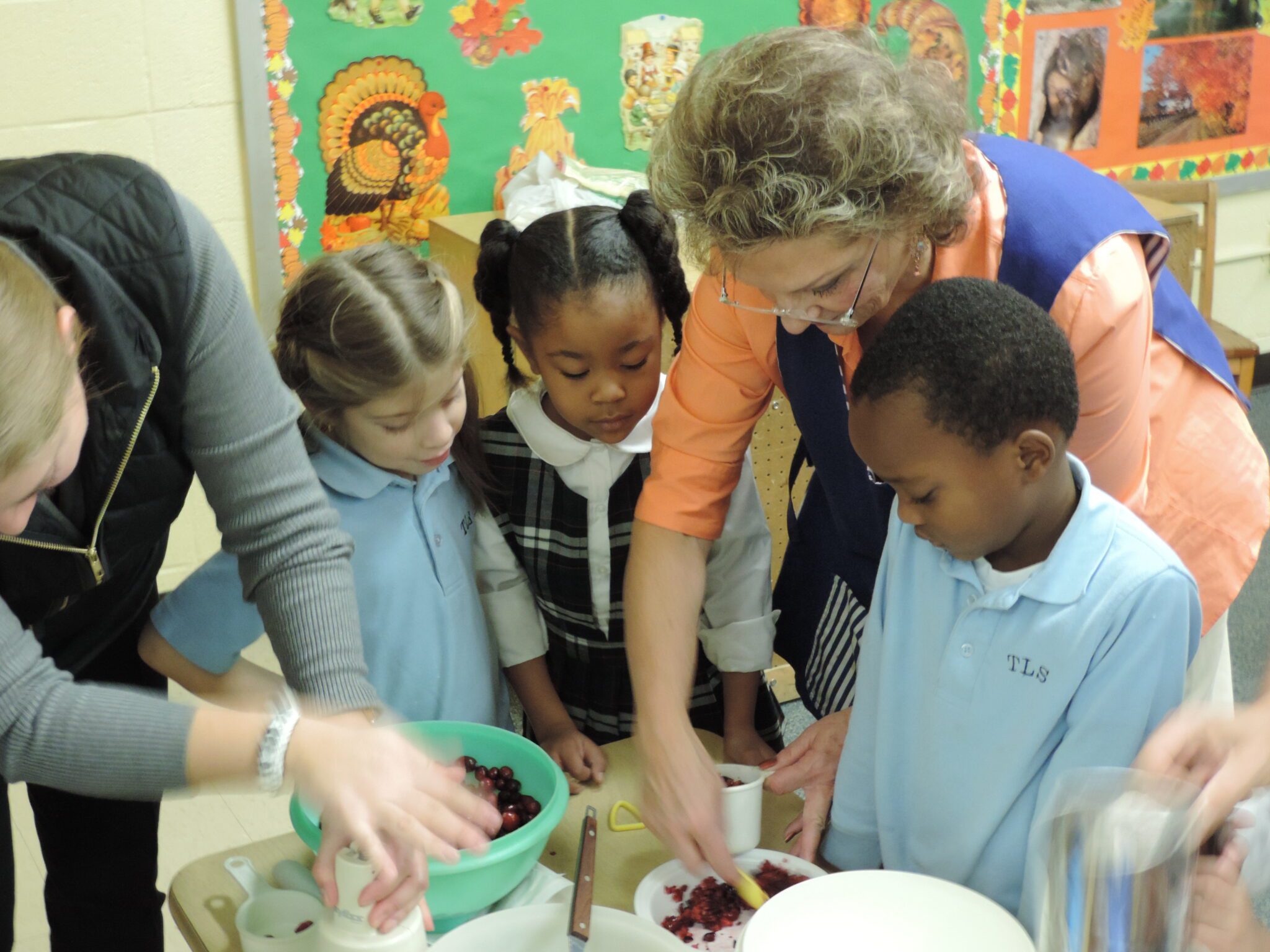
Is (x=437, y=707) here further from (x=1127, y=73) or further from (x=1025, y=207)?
(x=1127, y=73)

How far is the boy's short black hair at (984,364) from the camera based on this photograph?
994 mm

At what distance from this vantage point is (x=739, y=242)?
109 centimetres

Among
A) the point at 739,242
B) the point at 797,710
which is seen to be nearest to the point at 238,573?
the point at 739,242

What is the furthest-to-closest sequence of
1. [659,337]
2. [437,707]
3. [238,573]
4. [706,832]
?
[659,337] → [437,707] → [238,573] → [706,832]

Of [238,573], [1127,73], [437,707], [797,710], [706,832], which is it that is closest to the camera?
[706,832]

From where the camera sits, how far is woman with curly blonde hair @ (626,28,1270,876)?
1.06 meters

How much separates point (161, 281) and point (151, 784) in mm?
448

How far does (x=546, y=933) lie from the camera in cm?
95

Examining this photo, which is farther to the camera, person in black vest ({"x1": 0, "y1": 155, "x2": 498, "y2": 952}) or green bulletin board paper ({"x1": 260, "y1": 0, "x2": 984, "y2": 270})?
green bulletin board paper ({"x1": 260, "y1": 0, "x2": 984, "y2": 270})

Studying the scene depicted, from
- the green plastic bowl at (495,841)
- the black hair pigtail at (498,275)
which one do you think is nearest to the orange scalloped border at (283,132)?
the black hair pigtail at (498,275)

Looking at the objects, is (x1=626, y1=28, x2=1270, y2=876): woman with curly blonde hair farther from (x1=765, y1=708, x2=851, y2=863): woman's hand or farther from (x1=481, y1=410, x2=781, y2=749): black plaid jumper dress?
(x1=481, y1=410, x2=781, y2=749): black plaid jumper dress

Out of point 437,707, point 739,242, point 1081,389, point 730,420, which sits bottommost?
point 437,707

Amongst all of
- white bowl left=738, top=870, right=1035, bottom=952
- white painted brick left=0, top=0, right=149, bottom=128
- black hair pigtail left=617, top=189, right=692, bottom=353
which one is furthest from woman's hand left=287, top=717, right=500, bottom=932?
white painted brick left=0, top=0, right=149, bottom=128

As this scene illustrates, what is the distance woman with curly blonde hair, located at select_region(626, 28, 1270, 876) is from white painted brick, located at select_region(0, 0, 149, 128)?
1937 millimetres
